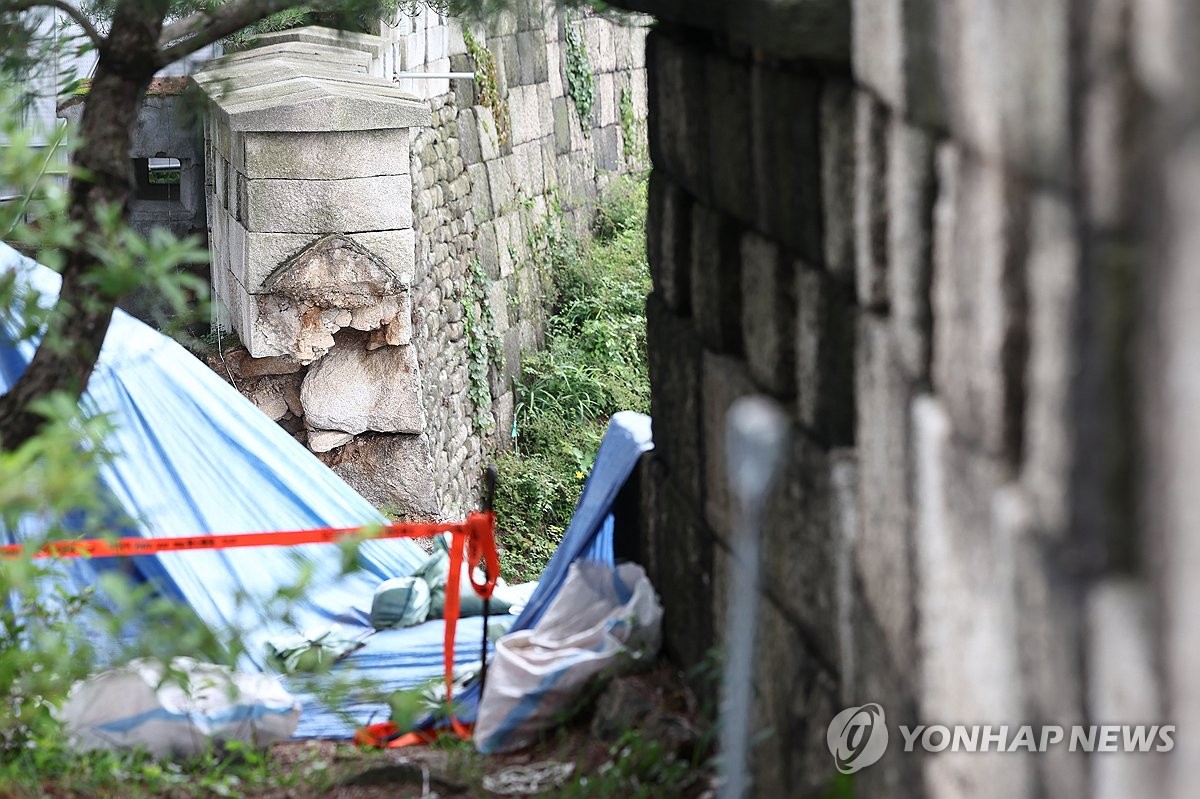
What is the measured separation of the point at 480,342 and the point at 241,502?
13.6ft

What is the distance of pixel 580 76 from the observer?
12531 millimetres

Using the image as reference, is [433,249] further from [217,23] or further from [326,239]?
[217,23]

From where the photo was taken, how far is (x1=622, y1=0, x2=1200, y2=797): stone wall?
119cm

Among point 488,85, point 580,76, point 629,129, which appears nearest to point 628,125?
point 629,129

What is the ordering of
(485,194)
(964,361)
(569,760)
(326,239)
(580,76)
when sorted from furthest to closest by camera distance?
(580,76) → (485,194) → (326,239) → (569,760) → (964,361)

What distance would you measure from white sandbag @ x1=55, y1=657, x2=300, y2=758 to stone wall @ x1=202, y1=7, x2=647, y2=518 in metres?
2.34

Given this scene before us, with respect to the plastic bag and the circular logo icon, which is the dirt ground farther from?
the plastic bag

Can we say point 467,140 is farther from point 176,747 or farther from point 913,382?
point 913,382

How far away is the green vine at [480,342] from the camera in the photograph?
30.1ft

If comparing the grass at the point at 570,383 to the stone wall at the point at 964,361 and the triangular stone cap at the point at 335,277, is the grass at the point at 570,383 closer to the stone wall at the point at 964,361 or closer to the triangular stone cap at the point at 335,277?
the triangular stone cap at the point at 335,277

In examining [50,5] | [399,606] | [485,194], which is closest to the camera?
[50,5]

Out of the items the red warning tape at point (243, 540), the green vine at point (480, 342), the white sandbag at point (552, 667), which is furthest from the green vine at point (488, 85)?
the white sandbag at point (552, 667)

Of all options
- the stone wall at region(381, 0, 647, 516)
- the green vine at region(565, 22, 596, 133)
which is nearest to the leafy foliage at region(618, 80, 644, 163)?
the stone wall at region(381, 0, 647, 516)

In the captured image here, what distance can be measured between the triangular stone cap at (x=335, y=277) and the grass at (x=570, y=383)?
1937 millimetres
